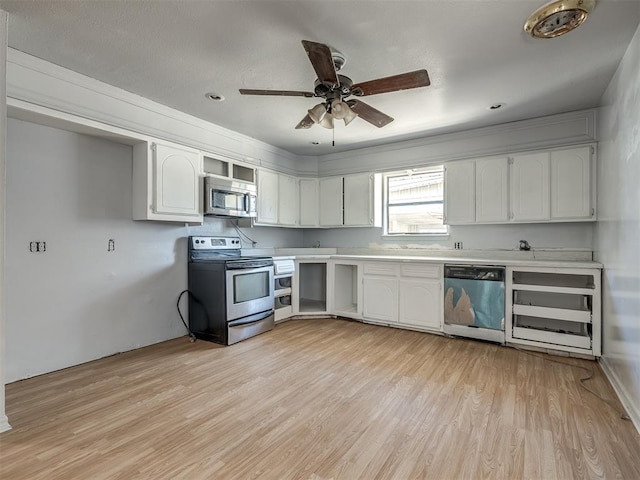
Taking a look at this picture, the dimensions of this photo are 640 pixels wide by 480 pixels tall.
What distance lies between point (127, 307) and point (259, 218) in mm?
1962

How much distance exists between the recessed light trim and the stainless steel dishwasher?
3.03m

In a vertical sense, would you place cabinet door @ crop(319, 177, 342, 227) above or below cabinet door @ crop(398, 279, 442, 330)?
above

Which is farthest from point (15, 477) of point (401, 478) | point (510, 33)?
point (510, 33)

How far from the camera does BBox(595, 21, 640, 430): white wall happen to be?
82.7 inches

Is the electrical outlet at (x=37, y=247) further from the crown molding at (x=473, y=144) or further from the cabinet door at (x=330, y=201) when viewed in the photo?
the crown molding at (x=473, y=144)

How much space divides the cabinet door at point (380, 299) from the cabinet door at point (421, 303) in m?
0.09

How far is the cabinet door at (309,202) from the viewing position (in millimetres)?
5316

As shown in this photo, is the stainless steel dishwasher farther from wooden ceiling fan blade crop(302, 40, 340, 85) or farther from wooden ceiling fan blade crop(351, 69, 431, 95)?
wooden ceiling fan blade crop(302, 40, 340, 85)

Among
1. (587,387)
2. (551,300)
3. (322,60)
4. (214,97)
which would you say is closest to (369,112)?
(322,60)

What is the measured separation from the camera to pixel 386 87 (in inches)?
89.4

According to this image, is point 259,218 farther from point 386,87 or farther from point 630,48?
point 630,48

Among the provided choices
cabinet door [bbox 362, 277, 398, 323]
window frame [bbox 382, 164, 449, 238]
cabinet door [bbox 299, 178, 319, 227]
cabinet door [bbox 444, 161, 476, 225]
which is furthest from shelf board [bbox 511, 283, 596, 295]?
cabinet door [bbox 299, 178, 319, 227]

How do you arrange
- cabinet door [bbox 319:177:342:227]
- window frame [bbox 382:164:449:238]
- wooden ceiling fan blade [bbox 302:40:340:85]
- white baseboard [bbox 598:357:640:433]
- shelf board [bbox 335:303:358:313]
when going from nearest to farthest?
wooden ceiling fan blade [bbox 302:40:340:85], white baseboard [bbox 598:357:640:433], window frame [bbox 382:164:449:238], shelf board [bbox 335:303:358:313], cabinet door [bbox 319:177:342:227]

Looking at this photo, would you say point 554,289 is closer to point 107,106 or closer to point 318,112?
point 318,112
